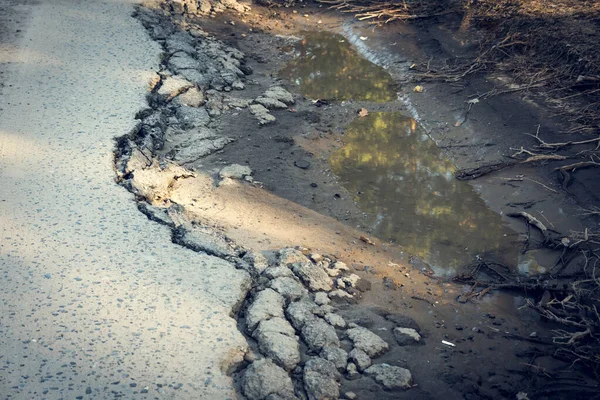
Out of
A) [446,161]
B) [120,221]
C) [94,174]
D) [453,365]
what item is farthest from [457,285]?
[94,174]

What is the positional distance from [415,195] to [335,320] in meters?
2.59

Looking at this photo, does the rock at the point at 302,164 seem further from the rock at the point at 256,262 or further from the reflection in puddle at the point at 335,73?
the rock at the point at 256,262

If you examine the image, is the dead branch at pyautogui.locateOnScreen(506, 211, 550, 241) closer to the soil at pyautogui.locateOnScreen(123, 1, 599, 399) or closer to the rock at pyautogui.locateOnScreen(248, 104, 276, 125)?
the soil at pyautogui.locateOnScreen(123, 1, 599, 399)

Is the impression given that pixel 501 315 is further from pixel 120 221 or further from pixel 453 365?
pixel 120 221

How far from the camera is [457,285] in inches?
210

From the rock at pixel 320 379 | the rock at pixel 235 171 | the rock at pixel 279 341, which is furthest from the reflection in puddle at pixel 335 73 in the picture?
the rock at pixel 320 379

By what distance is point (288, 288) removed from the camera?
4520 millimetres

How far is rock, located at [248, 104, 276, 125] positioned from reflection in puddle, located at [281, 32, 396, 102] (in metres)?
0.93

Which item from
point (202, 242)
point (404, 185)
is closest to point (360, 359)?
point (202, 242)

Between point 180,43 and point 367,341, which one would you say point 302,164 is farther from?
point 367,341

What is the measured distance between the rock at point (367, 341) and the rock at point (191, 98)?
12.6ft

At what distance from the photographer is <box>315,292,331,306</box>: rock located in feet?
15.1

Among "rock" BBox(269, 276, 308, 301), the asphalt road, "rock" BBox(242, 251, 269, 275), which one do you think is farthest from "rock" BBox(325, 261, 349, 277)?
the asphalt road

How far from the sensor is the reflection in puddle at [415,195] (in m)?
5.91
